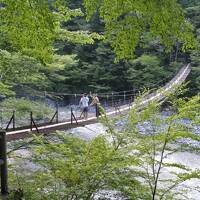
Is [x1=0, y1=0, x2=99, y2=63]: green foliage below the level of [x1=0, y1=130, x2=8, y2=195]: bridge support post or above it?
above

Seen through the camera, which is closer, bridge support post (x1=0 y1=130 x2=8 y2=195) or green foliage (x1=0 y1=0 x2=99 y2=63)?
green foliage (x1=0 y1=0 x2=99 y2=63)

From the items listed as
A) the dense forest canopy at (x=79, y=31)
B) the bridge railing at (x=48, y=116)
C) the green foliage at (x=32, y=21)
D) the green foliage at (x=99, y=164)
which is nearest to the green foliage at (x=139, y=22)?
the dense forest canopy at (x=79, y=31)

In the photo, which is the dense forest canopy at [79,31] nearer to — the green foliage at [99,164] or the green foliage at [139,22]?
the green foliage at [139,22]

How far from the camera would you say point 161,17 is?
1994 millimetres

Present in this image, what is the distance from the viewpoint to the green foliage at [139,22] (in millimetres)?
1989

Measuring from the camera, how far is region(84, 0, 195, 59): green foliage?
1989mm

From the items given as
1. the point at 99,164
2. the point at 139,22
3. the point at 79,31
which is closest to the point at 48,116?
the point at 79,31

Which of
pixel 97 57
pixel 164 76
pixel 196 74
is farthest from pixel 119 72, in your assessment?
pixel 196 74

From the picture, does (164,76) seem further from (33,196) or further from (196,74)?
(33,196)

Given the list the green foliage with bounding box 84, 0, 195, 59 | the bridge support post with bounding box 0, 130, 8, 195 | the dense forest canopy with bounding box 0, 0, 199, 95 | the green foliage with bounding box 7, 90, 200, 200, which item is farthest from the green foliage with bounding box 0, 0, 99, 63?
the green foliage with bounding box 7, 90, 200, 200

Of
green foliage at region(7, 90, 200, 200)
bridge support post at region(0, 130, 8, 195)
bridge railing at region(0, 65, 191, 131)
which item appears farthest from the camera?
bridge railing at region(0, 65, 191, 131)

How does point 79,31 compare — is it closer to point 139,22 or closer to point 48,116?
point 139,22

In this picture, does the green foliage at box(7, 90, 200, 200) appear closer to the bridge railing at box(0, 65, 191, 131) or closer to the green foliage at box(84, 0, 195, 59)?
the bridge railing at box(0, 65, 191, 131)

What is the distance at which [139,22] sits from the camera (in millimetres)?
2143
